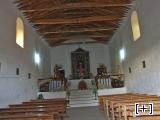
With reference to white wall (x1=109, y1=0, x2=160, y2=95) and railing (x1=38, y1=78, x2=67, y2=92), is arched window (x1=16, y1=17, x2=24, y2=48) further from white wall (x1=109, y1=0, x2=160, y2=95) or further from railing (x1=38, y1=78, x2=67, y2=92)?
white wall (x1=109, y1=0, x2=160, y2=95)

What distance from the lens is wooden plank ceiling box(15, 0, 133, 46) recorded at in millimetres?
10227

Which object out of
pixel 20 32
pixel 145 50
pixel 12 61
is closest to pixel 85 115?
pixel 12 61

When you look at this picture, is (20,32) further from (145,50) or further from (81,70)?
(81,70)

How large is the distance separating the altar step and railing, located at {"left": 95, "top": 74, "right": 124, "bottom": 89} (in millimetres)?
923

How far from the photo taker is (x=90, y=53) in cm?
2012

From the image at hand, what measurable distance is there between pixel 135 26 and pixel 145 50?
1.83 m

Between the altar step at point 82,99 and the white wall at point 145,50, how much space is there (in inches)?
78.8

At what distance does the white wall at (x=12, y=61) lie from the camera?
7918 mm

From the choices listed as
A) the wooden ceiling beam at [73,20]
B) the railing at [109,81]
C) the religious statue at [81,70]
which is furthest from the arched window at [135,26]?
the religious statue at [81,70]

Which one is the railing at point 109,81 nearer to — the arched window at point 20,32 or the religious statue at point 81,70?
the religious statue at point 81,70

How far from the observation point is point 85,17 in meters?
12.7

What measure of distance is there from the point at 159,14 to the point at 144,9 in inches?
62.6

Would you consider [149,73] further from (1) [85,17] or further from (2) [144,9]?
(1) [85,17]

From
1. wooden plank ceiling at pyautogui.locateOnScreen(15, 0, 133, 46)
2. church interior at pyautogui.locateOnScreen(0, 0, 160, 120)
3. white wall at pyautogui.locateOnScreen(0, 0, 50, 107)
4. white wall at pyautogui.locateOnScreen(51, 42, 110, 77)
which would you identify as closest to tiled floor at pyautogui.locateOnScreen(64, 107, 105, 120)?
church interior at pyautogui.locateOnScreen(0, 0, 160, 120)
